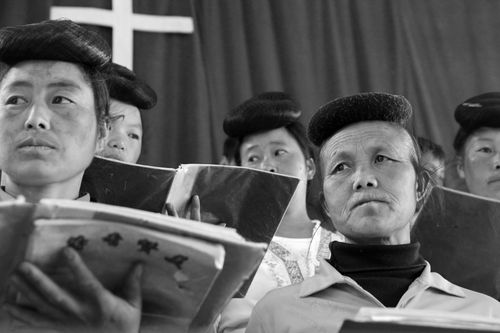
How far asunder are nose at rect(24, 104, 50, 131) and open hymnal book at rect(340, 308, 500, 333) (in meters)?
0.81

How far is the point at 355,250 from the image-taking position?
1738 millimetres

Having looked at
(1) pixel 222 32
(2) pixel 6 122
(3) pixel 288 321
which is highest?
(1) pixel 222 32

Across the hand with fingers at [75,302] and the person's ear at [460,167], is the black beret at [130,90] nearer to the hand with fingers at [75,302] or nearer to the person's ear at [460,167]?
the person's ear at [460,167]

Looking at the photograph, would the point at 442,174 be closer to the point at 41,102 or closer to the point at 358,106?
the point at 358,106

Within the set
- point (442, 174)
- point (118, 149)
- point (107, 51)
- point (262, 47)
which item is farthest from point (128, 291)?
point (262, 47)

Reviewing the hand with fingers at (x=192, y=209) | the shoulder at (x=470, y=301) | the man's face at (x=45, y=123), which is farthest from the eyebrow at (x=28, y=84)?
the shoulder at (x=470, y=301)

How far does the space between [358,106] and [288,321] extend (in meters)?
0.58

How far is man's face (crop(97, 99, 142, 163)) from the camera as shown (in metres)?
2.52

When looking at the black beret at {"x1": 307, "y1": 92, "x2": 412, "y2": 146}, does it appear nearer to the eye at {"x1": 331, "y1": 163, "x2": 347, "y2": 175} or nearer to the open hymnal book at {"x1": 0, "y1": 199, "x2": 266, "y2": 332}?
the eye at {"x1": 331, "y1": 163, "x2": 347, "y2": 175}

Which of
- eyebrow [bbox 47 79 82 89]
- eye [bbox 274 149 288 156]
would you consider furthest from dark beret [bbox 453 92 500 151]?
eyebrow [bbox 47 79 82 89]

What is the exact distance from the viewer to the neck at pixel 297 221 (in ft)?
8.42

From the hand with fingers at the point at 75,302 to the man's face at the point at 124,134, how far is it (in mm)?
1286

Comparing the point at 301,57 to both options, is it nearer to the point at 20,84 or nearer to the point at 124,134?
the point at 124,134

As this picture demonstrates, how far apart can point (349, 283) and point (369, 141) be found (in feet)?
1.21
